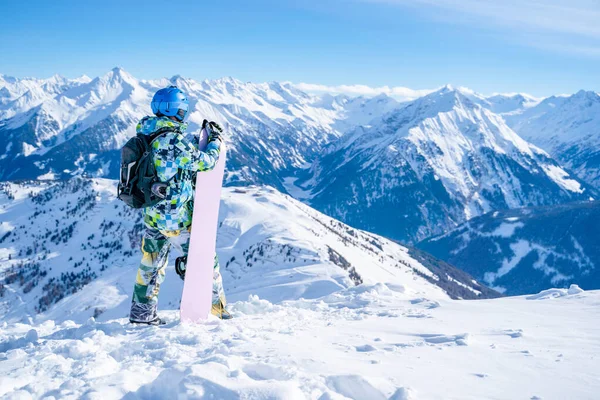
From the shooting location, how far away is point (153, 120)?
874 cm

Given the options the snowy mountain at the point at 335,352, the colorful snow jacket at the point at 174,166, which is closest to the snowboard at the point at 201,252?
the colorful snow jacket at the point at 174,166

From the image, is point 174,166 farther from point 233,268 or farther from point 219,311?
point 233,268

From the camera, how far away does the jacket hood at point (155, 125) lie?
340 inches

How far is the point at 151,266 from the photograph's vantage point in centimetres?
951

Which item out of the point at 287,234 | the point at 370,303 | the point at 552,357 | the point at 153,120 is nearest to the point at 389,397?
the point at 552,357

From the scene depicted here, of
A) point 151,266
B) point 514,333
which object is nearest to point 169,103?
point 151,266

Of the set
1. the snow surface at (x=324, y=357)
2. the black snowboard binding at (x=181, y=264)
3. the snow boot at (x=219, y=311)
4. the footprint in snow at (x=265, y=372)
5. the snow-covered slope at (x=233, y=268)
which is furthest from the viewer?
the snow-covered slope at (x=233, y=268)

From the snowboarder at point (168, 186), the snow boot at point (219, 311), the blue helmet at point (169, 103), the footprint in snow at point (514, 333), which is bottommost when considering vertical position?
the snow boot at point (219, 311)

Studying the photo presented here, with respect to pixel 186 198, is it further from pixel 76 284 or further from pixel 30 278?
pixel 30 278

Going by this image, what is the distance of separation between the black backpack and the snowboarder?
0.06 metres

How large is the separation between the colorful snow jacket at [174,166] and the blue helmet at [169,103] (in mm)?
169

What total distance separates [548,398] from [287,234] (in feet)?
448

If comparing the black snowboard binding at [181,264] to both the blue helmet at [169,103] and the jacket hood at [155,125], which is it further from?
the blue helmet at [169,103]

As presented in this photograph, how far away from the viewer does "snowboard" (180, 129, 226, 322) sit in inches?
375
